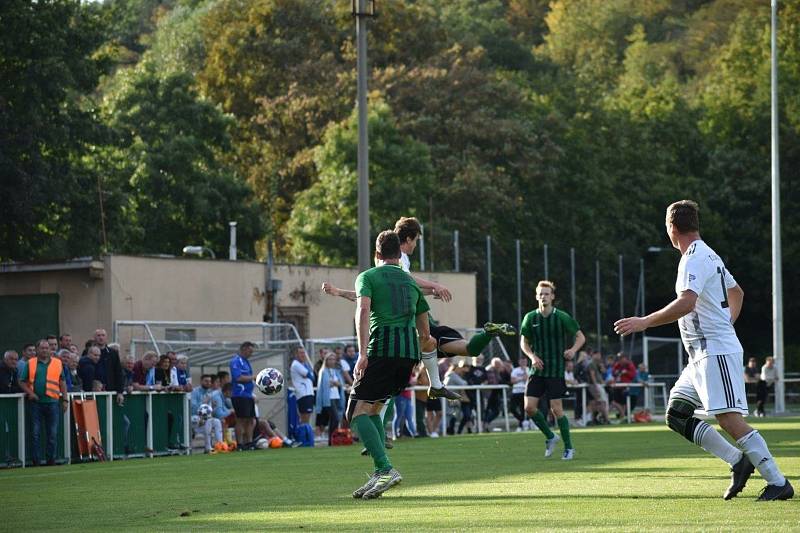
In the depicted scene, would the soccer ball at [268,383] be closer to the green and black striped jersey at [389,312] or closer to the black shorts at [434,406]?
the black shorts at [434,406]

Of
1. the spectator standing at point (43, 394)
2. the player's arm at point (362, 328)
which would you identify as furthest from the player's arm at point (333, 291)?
the spectator standing at point (43, 394)

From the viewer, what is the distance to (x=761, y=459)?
420 inches

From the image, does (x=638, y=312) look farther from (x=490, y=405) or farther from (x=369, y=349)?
(x=369, y=349)

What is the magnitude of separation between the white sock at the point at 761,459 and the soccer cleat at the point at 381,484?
2.75 meters

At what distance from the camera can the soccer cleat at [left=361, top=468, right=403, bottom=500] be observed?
39.4 feet

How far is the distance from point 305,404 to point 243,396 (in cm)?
200

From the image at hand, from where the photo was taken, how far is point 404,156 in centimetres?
5475

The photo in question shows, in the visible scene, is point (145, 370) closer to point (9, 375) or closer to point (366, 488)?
point (9, 375)

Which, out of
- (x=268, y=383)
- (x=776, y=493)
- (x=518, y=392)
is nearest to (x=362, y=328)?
(x=776, y=493)

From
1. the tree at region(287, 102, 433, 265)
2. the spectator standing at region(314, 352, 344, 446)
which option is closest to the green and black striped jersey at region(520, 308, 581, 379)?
the spectator standing at region(314, 352, 344, 446)

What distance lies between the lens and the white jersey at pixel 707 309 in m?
10.8

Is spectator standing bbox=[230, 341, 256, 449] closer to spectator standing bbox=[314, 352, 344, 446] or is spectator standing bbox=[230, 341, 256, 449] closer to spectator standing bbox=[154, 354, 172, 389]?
spectator standing bbox=[154, 354, 172, 389]

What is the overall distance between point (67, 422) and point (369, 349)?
1194 cm

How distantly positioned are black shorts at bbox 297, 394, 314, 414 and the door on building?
805 centimetres
